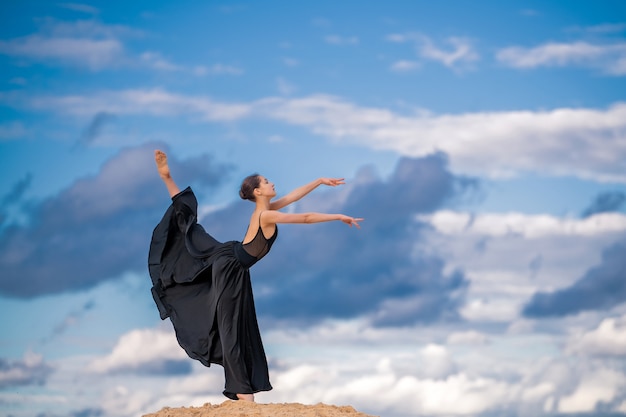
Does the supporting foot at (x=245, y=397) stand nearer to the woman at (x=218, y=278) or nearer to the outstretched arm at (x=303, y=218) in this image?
the woman at (x=218, y=278)

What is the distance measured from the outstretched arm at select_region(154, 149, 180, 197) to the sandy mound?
9.30ft

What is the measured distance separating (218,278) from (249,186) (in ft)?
4.08

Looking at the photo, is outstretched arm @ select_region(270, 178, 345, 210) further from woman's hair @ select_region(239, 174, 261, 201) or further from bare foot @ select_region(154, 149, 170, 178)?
bare foot @ select_region(154, 149, 170, 178)

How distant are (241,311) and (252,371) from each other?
776 millimetres

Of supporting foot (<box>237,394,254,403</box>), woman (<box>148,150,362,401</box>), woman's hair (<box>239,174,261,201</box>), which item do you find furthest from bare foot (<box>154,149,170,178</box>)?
supporting foot (<box>237,394,254,403</box>)

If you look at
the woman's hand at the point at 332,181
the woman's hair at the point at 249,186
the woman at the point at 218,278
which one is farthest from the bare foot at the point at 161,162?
the woman's hand at the point at 332,181

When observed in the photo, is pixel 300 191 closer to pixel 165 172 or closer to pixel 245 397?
pixel 165 172

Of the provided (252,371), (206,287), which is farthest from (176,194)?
(252,371)

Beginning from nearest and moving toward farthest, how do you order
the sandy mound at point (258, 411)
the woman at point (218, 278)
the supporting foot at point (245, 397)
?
1. the sandy mound at point (258, 411)
2. the supporting foot at point (245, 397)
3. the woman at point (218, 278)

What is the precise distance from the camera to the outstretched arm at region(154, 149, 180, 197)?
38.1 feet

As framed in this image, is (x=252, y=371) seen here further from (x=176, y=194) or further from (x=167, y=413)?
(x=176, y=194)

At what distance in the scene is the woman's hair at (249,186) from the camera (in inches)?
442

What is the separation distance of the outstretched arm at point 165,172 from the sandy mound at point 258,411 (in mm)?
2834

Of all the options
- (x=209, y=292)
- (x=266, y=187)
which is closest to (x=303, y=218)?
(x=266, y=187)
